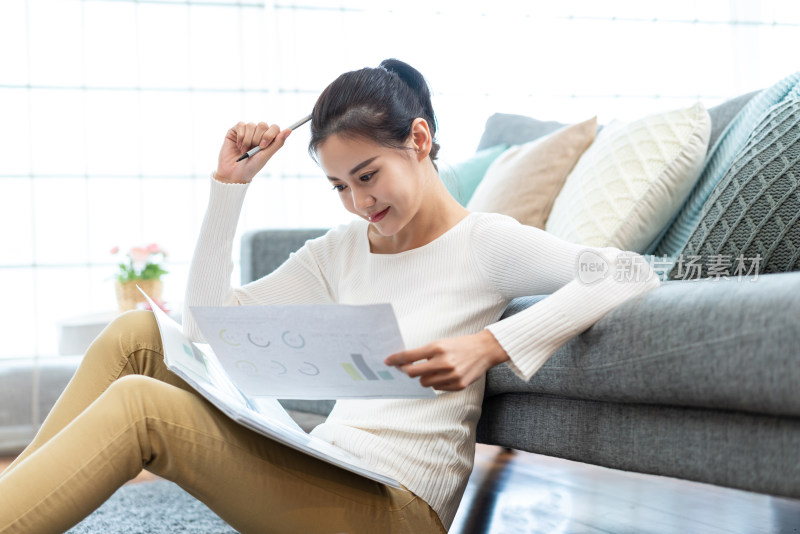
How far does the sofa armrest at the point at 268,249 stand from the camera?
2342 millimetres

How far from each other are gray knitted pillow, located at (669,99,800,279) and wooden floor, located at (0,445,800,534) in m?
0.58

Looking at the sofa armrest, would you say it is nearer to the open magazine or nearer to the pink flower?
the pink flower

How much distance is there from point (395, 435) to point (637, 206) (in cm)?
84

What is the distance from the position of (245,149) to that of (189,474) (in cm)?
65

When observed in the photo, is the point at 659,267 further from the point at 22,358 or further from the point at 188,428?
the point at 22,358

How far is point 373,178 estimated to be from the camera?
1272mm

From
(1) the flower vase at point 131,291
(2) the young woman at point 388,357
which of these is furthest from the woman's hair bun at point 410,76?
(1) the flower vase at point 131,291

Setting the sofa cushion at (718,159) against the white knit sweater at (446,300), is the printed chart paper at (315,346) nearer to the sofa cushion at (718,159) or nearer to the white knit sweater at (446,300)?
the white knit sweater at (446,300)

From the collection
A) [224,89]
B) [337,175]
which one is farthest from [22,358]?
[337,175]

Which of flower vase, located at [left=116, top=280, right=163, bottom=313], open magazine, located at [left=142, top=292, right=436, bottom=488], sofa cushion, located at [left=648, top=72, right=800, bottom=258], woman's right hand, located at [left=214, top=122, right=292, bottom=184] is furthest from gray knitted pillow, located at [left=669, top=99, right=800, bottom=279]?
flower vase, located at [left=116, top=280, right=163, bottom=313]

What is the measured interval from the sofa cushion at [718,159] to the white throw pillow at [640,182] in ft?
0.12

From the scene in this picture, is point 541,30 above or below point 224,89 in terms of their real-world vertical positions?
above

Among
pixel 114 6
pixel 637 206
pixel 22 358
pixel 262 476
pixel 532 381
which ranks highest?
pixel 114 6

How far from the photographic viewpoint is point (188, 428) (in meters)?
1.07
